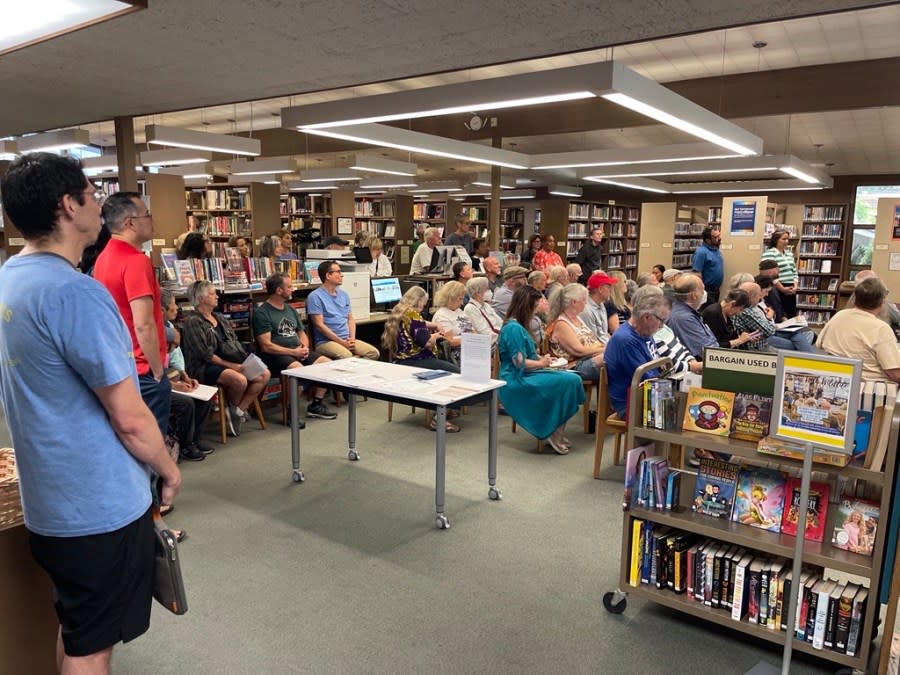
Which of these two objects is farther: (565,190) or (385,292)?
(565,190)

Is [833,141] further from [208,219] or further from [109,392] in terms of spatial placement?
[109,392]

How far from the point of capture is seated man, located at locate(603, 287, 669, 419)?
401 centimetres

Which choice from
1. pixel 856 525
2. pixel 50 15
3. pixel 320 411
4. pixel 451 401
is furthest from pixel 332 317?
pixel 856 525

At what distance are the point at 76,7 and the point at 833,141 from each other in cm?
1053

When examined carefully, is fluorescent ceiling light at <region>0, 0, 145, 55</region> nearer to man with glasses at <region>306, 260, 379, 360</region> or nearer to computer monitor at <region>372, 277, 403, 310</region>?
man with glasses at <region>306, 260, 379, 360</region>

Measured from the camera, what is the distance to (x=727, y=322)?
558 cm

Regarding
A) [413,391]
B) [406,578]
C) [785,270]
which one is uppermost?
[785,270]

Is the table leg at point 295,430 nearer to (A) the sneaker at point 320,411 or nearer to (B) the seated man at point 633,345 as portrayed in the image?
(A) the sneaker at point 320,411

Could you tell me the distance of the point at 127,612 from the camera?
166cm

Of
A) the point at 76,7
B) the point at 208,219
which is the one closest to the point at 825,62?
the point at 76,7

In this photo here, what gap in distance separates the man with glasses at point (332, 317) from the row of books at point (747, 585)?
3.66 meters

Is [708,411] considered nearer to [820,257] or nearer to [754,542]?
[754,542]

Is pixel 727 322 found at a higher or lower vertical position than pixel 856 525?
higher

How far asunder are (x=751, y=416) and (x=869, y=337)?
7.17 ft
